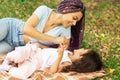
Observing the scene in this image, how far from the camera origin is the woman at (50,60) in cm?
584

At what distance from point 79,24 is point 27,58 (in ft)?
3.63

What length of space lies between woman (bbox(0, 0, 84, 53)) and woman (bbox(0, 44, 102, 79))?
21cm

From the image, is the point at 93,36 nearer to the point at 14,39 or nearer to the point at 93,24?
the point at 93,24

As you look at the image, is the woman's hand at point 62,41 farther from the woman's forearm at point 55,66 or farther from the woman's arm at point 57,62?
the woman's forearm at point 55,66

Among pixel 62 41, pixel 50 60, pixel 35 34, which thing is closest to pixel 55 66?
pixel 50 60

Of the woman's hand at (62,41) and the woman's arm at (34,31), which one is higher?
the woman's arm at (34,31)

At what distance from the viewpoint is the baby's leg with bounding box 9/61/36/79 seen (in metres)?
5.68

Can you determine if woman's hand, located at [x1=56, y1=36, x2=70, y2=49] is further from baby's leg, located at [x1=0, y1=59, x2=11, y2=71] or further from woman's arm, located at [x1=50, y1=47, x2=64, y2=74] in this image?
baby's leg, located at [x1=0, y1=59, x2=11, y2=71]

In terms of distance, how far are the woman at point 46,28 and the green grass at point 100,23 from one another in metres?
0.76

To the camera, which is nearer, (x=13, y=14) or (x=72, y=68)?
(x=72, y=68)

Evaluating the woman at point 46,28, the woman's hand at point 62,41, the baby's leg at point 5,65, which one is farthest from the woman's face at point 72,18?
the baby's leg at point 5,65

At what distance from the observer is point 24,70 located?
18.8ft

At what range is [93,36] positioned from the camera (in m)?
8.06

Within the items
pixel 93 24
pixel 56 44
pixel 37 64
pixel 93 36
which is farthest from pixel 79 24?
pixel 93 24
